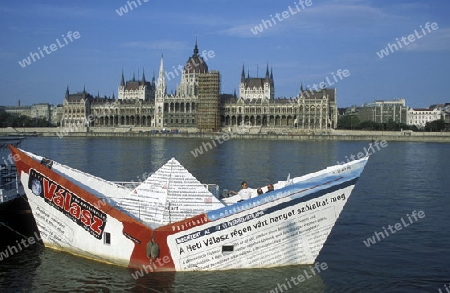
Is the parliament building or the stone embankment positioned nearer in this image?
the stone embankment

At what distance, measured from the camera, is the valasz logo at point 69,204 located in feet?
45.6

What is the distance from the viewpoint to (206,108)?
5984 inches

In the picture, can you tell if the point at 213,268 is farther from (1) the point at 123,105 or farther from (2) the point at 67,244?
(1) the point at 123,105

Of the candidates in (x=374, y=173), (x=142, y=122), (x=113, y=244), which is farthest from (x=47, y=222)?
(x=142, y=122)

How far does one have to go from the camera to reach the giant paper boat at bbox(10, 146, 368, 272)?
42.8 ft

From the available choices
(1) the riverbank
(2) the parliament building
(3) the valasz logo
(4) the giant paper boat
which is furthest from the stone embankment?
(4) the giant paper boat

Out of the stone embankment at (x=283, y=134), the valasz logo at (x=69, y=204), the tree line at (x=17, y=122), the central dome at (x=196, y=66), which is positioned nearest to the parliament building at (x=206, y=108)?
the central dome at (x=196, y=66)

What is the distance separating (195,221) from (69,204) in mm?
3885

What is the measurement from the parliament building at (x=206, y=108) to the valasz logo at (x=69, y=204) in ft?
443

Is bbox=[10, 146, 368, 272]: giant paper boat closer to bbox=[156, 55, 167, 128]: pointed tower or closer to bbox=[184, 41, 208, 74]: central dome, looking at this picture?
bbox=[156, 55, 167, 128]: pointed tower

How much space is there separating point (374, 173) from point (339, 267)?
30.2 meters

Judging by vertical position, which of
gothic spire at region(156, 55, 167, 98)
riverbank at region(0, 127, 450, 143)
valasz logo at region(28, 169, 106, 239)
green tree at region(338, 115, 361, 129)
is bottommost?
riverbank at region(0, 127, 450, 143)

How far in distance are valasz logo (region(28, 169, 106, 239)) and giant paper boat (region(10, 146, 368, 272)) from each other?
27 mm

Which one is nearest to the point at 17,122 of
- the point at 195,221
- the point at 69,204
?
the point at 69,204
